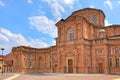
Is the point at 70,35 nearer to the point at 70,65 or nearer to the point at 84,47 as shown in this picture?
the point at 84,47

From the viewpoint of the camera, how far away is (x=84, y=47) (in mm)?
46219

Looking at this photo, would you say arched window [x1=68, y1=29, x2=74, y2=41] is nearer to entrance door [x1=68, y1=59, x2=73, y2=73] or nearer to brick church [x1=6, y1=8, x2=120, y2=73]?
brick church [x1=6, y1=8, x2=120, y2=73]

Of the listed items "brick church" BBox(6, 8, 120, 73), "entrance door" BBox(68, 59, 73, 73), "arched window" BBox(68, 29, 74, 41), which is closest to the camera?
"brick church" BBox(6, 8, 120, 73)

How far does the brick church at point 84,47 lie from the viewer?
4481cm

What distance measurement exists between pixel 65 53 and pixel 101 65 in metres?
9.17

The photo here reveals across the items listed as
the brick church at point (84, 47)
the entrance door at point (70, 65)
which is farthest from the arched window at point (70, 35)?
the entrance door at point (70, 65)

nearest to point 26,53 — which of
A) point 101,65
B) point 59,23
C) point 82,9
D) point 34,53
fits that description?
point 34,53

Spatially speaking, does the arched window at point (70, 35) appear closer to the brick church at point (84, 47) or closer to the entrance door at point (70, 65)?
the brick church at point (84, 47)

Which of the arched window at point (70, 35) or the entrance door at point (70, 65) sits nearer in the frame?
the entrance door at point (70, 65)

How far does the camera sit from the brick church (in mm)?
44812

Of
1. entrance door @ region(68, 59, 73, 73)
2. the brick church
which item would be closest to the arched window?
the brick church

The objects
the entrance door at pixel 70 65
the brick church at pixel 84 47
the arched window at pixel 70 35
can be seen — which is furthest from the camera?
the arched window at pixel 70 35

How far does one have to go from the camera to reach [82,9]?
55812mm

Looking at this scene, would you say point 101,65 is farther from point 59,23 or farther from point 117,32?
point 59,23
